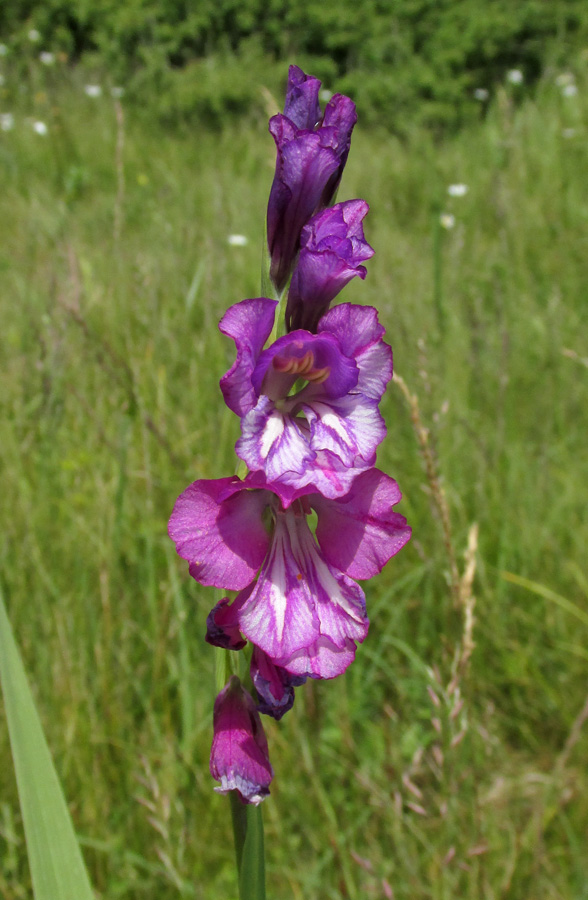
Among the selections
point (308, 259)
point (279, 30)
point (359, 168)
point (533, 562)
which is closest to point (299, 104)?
point (308, 259)

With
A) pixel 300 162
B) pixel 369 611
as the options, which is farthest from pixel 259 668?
pixel 369 611

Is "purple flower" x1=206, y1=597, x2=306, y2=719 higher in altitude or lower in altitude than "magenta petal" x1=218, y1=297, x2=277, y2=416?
lower

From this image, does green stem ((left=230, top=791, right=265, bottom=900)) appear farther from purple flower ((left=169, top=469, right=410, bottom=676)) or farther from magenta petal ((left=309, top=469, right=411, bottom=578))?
magenta petal ((left=309, top=469, right=411, bottom=578))

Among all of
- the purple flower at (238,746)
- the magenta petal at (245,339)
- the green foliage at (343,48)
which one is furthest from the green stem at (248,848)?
the green foliage at (343,48)

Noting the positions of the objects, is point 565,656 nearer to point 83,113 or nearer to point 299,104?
point 299,104

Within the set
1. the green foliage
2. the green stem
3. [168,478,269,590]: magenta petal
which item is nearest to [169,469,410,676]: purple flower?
[168,478,269,590]: magenta petal

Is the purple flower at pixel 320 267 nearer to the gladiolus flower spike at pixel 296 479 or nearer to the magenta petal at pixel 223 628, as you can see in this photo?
the gladiolus flower spike at pixel 296 479
